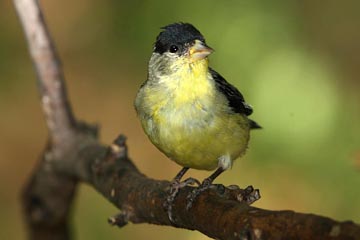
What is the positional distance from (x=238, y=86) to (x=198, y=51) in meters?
2.14

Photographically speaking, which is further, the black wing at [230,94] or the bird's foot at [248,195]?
the black wing at [230,94]

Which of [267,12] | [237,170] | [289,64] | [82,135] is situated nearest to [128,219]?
[82,135]

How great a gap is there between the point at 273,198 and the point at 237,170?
0.34m

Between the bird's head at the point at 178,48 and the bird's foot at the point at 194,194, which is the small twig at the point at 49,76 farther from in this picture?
the bird's foot at the point at 194,194

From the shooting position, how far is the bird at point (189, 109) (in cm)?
378

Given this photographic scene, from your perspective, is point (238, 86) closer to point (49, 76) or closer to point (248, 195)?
point (49, 76)

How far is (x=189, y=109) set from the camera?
12.4ft

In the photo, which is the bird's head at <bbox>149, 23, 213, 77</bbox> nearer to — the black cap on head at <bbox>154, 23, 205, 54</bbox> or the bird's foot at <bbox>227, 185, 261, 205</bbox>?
the black cap on head at <bbox>154, 23, 205, 54</bbox>

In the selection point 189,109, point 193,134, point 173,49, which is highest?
point 173,49


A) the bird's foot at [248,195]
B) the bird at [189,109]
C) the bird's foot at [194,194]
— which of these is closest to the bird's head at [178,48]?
the bird at [189,109]

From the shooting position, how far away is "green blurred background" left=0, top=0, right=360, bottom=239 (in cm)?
580

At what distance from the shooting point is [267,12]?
6.50 meters

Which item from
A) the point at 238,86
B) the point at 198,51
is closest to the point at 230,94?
the point at 198,51

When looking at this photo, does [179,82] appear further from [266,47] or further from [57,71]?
[266,47]
